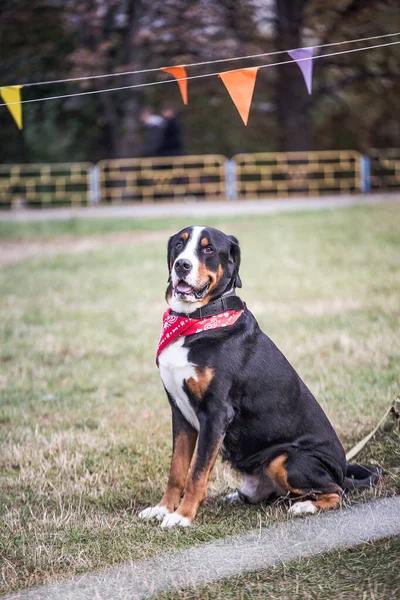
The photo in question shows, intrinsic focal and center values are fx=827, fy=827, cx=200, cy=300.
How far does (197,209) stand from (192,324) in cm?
1618

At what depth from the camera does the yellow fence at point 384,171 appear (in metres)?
25.6

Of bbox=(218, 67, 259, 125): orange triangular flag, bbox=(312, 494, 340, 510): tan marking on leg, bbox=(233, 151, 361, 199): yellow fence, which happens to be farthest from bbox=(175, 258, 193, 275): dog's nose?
bbox=(233, 151, 361, 199): yellow fence

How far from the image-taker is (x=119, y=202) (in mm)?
23078

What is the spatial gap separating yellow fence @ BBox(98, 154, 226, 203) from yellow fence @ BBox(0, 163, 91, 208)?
687 mm

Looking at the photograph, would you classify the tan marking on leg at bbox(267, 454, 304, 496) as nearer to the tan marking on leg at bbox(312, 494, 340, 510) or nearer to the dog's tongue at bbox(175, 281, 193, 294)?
the tan marking on leg at bbox(312, 494, 340, 510)

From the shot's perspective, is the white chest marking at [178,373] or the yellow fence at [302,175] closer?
the white chest marking at [178,373]

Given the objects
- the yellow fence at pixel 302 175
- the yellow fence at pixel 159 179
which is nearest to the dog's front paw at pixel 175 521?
the yellow fence at pixel 159 179

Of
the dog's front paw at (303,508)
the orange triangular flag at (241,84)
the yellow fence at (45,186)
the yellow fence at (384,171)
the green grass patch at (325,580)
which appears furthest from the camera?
the yellow fence at (384,171)

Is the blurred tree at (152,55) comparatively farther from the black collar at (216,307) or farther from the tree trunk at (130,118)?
the black collar at (216,307)

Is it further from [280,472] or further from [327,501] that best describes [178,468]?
[327,501]

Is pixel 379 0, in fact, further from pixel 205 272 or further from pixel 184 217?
pixel 205 272

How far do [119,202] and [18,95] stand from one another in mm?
17794

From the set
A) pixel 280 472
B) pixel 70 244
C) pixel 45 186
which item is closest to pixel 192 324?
pixel 280 472

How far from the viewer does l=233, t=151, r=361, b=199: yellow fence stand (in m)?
23.8
